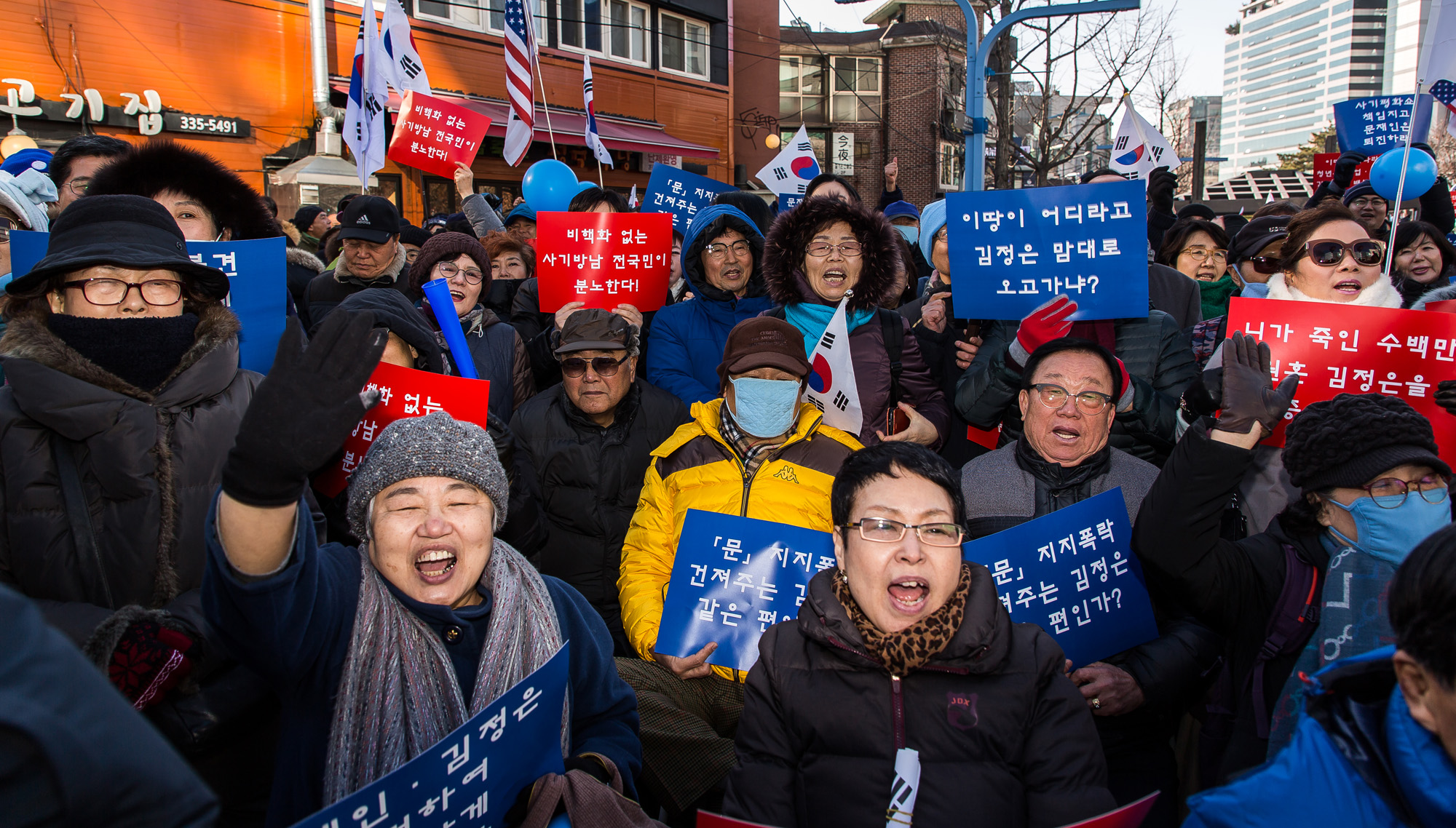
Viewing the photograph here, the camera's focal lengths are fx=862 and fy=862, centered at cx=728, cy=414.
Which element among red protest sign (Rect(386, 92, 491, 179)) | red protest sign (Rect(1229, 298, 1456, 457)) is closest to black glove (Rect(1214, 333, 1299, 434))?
red protest sign (Rect(1229, 298, 1456, 457))

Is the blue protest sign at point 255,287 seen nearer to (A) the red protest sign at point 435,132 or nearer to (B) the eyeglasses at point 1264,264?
(A) the red protest sign at point 435,132

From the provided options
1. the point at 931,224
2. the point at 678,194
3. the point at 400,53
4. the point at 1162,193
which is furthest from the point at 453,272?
the point at 1162,193

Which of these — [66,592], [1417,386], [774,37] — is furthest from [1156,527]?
[774,37]

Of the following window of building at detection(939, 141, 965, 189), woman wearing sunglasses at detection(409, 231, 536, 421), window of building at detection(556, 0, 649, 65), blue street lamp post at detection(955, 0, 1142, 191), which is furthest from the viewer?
window of building at detection(939, 141, 965, 189)

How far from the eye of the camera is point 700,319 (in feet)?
15.5

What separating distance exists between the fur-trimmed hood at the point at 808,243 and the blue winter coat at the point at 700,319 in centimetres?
36

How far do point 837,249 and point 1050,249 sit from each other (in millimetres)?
992

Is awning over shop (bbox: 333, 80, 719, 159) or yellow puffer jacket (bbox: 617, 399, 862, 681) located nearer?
yellow puffer jacket (bbox: 617, 399, 862, 681)

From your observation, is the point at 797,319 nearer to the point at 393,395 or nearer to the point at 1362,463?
the point at 393,395

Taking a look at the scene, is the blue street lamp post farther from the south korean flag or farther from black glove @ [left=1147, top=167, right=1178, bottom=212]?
the south korean flag

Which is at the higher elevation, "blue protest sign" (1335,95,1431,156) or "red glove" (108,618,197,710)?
"blue protest sign" (1335,95,1431,156)

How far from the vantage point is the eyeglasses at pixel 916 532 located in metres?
2.19

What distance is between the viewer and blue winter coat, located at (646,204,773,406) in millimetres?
4492

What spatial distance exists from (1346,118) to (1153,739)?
770 cm
